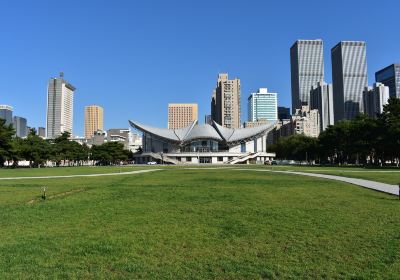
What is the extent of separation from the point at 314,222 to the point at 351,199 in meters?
6.51

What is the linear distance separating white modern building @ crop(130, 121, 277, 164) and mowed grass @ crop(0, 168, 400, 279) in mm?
127088

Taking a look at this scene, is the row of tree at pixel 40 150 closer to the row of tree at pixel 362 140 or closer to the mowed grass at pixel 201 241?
the row of tree at pixel 362 140

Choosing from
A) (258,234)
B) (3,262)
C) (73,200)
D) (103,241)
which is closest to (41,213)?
(73,200)

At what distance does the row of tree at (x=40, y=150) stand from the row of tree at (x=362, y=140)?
195 ft

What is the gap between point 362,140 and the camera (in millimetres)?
79312

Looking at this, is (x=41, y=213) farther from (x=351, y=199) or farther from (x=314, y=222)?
(x=351, y=199)

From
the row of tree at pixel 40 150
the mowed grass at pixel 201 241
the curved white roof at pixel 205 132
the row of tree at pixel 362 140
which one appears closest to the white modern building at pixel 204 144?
the curved white roof at pixel 205 132

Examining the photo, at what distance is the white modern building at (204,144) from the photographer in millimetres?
141750

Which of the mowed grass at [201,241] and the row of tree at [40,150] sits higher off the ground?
the row of tree at [40,150]

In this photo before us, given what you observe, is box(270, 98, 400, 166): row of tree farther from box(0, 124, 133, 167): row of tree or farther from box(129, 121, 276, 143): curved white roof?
box(0, 124, 133, 167): row of tree

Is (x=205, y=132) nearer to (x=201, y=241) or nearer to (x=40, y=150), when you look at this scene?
(x=40, y=150)

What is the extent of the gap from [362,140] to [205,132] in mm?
75610

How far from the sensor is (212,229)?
10.1 metres

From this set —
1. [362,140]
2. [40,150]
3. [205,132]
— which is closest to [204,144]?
[205,132]
